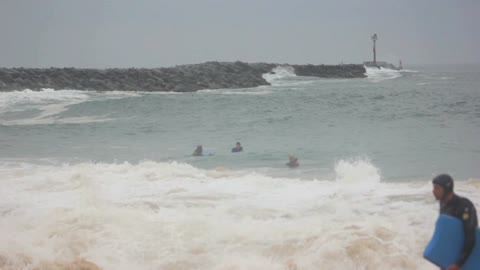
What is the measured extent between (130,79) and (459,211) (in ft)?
138

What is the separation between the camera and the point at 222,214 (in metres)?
7.27

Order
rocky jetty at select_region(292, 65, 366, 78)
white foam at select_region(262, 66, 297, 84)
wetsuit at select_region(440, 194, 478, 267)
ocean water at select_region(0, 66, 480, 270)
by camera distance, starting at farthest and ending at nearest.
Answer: rocky jetty at select_region(292, 65, 366, 78)
white foam at select_region(262, 66, 297, 84)
ocean water at select_region(0, 66, 480, 270)
wetsuit at select_region(440, 194, 478, 267)

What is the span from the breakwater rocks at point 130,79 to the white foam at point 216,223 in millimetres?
32311

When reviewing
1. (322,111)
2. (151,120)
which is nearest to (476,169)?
(322,111)

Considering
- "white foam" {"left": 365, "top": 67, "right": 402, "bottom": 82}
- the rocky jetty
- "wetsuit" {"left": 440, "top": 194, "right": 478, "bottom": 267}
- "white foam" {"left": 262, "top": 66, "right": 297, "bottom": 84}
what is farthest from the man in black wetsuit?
the rocky jetty

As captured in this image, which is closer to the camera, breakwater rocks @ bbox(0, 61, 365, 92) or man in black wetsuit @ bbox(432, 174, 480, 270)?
man in black wetsuit @ bbox(432, 174, 480, 270)

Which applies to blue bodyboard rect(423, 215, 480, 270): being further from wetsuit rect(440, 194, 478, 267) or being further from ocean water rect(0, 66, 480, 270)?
ocean water rect(0, 66, 480, 270)

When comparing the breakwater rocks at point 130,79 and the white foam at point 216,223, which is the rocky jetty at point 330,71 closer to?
the breakwater rocks at point 130,79

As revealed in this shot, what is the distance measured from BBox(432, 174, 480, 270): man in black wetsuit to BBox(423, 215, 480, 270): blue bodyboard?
0.03 m

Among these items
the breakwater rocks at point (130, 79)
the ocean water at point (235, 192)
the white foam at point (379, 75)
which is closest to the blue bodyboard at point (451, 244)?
the ocean water at point (235, 192)

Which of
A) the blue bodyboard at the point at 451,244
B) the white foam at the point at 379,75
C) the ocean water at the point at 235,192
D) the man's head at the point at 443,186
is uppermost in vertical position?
the white foam at the point at 379,75

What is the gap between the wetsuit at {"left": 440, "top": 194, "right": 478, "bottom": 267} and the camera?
11.2ft

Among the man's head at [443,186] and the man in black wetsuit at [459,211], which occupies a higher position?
the man's head at [443,186]

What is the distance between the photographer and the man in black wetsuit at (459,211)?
3430 mm
